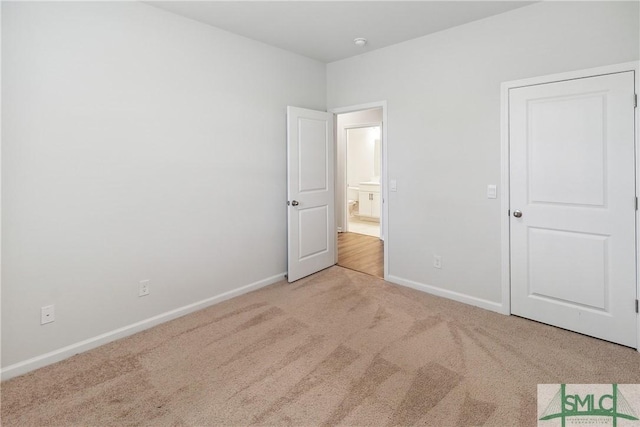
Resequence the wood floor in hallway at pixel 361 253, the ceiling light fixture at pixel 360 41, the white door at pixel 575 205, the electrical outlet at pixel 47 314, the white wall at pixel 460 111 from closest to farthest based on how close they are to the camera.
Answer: the electrical outlet at pixel 47 314
the white door at pixel 575 205
the white wall at pixel 460 111
the ceiling light fixture at pixel 360 41
the wood floor in hallway at pixel 361 253

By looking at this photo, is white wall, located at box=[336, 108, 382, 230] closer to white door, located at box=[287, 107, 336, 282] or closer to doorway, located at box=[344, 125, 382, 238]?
doorway, located at box=[344, 125, 382, 238]

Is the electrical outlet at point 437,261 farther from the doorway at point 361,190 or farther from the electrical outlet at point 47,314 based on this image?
the electrical outlet at point 47,314

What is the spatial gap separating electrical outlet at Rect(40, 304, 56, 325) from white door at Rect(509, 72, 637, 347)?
357 centimetres

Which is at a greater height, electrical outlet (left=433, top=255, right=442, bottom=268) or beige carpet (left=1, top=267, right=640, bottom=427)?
electrical outlet (left=433, top=255, right=442, bottom=268)

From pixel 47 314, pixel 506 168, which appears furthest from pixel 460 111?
pixel 47 314

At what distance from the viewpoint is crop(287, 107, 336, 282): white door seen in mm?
3777

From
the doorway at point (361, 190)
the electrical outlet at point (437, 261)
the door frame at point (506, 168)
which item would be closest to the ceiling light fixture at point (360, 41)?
the doorway at point (361, 190)

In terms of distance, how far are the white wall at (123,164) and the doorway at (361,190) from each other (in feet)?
4.62

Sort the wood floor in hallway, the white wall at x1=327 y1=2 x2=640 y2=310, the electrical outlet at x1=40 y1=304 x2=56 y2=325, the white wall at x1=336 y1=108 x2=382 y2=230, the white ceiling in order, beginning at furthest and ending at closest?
the white wall at x1=336 y1=108 x2=382 y2=230 → the wood floor in hallway → the white ceiling → the white wall at x1=327 y1=2 x2=640 y2=310 → the electrical outlet at x1=40 y1=304 x2=56 y2=325

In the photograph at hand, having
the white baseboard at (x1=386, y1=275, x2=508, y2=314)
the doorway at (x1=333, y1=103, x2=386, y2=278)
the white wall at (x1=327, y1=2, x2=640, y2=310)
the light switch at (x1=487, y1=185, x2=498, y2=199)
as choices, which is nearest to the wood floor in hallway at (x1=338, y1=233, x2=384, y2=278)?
the doorway at (x1=333, y1=103, x2=386, y2=278)

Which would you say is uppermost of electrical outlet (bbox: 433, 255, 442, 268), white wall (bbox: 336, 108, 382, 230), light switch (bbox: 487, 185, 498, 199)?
white wall (bbox: 336, 108, 382, 230)

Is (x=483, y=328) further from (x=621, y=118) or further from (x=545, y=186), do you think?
(x=621, y=118)

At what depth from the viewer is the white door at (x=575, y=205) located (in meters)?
2.39

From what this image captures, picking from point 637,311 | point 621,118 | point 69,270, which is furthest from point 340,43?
point 637,311
